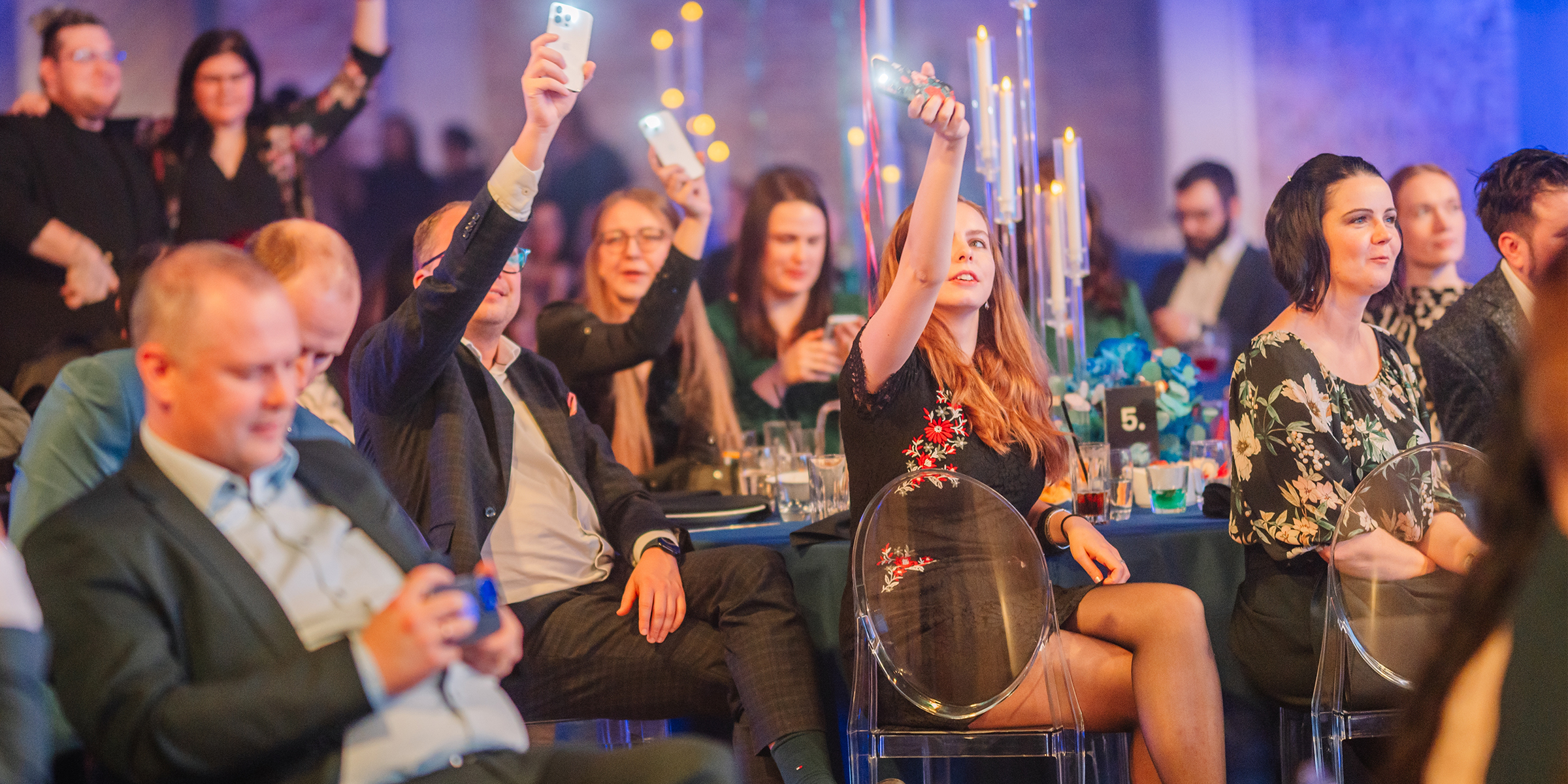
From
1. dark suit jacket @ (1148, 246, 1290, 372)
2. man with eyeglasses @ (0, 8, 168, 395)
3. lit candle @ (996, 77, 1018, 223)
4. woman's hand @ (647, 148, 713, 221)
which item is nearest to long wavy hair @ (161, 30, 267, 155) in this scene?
man with eyeglasses @ (0, 8, 168, 395)

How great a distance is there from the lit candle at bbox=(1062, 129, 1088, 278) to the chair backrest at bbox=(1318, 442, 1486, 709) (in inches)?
40.8

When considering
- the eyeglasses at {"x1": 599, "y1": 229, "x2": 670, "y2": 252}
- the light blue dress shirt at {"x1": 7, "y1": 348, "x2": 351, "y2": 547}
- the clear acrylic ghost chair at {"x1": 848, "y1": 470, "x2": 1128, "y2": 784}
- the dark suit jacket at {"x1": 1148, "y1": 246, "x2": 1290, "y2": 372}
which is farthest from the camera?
the dark suit jacket at {"x1": 1148, "y1": 246, "x2": 1290, "y2": 372}

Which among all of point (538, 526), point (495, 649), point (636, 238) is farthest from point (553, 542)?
point (636, 238)

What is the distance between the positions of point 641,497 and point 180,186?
9.25 feet

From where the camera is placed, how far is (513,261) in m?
2.12

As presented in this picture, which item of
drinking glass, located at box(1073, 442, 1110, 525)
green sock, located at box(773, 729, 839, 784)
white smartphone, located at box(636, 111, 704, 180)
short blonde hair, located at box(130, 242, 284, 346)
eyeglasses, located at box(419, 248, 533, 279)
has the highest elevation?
white smartphone, located at box(636, 111, 704, 180)

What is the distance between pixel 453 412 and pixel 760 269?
1.89 metres

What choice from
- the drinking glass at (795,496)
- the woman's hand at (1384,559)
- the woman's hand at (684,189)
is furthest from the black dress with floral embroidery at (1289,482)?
the woman's hand at (684,189)

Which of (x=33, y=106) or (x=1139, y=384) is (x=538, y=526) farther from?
(x=33, y=106)

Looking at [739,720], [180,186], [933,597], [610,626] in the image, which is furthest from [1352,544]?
[180,186]

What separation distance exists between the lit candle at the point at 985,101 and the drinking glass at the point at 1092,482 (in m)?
0.74

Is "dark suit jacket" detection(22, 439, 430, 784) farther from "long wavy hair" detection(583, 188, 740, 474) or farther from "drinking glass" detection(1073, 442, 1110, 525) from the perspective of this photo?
"long wavy hair" detection(583, 188, 740, 474)

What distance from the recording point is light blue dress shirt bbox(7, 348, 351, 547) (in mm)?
1420

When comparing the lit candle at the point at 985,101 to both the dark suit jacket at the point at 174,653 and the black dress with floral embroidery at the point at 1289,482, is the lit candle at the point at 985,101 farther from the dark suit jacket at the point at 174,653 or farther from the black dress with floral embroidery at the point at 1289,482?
the dark suit jacket at the point at 174,653
